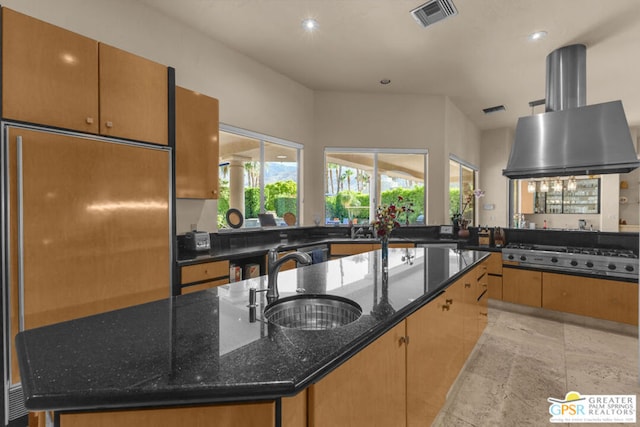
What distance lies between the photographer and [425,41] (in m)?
3.53

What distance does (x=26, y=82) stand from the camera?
174cm

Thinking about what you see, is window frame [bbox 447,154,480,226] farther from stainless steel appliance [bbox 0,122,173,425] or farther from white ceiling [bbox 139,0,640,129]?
stainless steel appliance [bbox 0,122,173,425]

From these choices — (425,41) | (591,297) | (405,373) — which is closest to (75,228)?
(405,373)

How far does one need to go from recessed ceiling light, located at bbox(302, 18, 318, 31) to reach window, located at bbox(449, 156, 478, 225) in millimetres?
3520

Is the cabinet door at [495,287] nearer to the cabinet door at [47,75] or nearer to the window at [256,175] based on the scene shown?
the window at [256,175]

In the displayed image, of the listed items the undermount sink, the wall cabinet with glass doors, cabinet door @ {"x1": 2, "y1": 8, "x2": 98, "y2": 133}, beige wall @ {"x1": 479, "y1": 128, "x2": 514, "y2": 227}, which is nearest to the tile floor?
the undermount sink

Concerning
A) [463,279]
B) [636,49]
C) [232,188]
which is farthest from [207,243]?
[636,49]

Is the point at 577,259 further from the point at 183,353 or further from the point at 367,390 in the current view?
the point at 183,353

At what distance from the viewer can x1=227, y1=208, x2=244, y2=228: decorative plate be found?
390cm

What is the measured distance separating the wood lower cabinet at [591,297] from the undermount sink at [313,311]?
132 inches

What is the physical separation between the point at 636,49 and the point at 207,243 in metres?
5.33

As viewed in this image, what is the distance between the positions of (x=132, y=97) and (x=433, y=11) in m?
2.73

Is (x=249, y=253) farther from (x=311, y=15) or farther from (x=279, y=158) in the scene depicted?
(x=311, y=15)

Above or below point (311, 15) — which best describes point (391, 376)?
→ below
